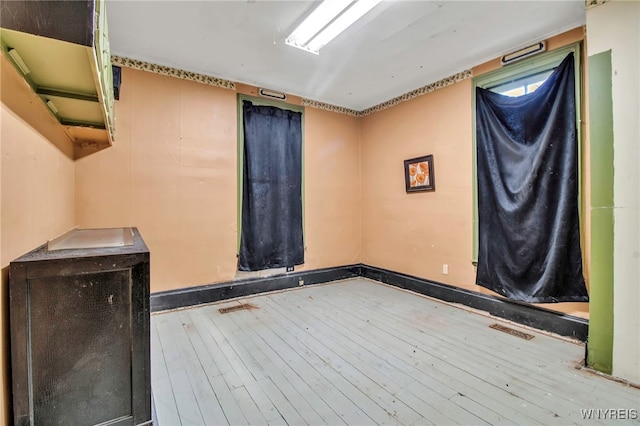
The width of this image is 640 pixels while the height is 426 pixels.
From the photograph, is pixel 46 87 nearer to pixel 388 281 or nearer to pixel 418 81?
pixel 418 81

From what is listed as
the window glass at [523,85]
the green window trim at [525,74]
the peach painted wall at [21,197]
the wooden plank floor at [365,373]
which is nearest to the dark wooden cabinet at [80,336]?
the peach painted wall at [21,197]

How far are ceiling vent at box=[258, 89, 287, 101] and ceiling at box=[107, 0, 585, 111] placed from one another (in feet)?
0.82

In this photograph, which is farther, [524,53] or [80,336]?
[524,53]

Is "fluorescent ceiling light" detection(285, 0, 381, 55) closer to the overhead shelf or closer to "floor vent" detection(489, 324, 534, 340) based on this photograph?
the overhead shelf

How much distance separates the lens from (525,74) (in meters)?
3.08

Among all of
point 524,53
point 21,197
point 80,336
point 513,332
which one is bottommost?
point 513,332

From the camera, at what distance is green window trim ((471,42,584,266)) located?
2674 millimetres

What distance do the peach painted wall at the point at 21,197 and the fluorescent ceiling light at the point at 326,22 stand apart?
2.07 metres

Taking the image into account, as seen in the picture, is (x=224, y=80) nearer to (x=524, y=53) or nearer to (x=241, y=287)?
(x=241, y=287)

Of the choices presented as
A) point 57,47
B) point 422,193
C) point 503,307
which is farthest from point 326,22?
point 503,307

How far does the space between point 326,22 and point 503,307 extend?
10.8ft

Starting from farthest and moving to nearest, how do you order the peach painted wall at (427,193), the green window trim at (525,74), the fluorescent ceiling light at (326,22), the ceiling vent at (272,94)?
the ceiling vent at (272,94) < the peach painted wall at (427,193) < the green window trim at (525,74) < the fluorescent ceiling light at (326,22)

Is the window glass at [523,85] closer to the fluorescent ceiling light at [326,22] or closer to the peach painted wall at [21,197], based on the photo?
the fluorescent ceiling light at [326,22]

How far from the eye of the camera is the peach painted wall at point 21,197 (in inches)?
44.3
